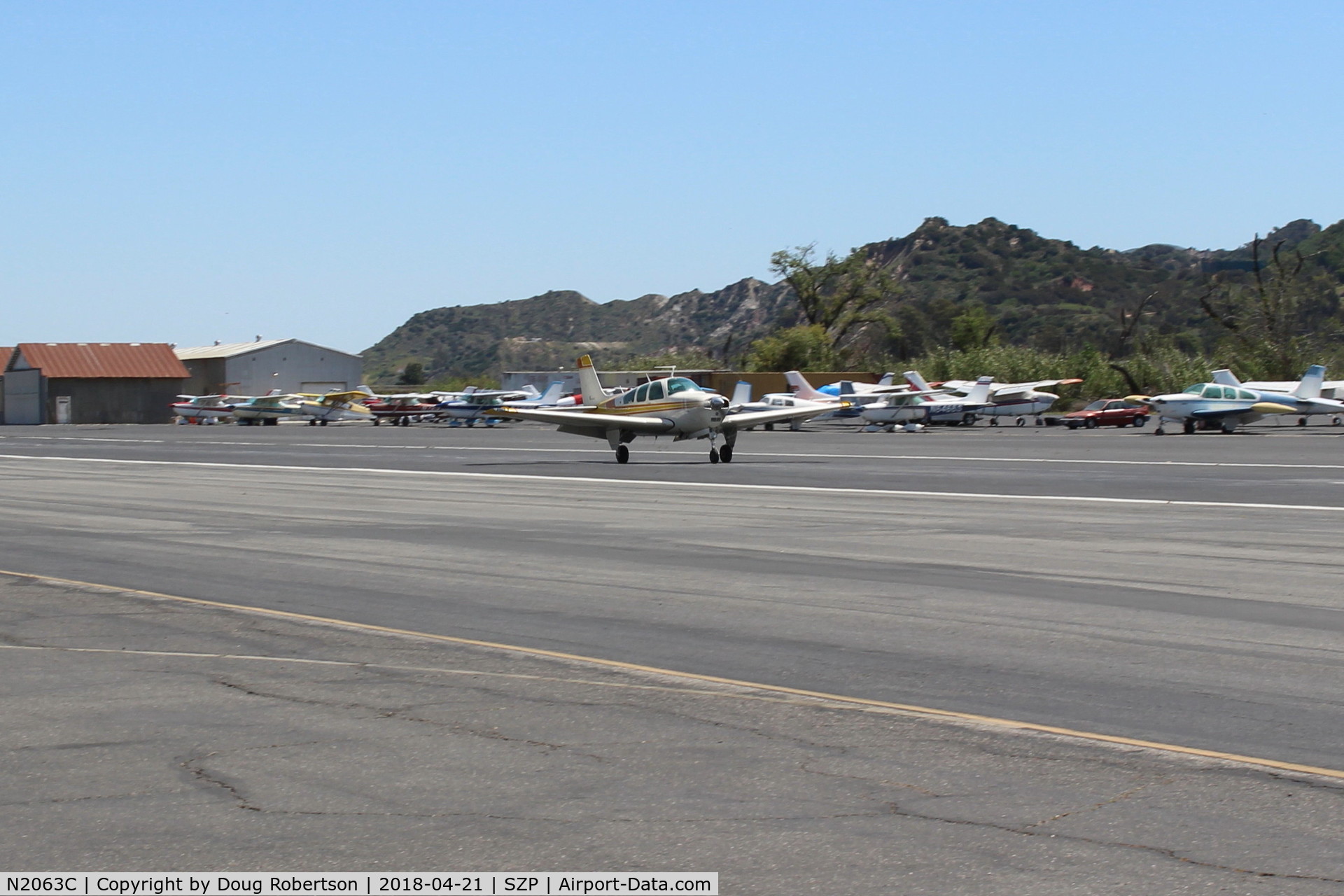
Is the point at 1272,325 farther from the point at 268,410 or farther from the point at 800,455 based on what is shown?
the point at 268,410

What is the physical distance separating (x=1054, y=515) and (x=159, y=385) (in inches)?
4036

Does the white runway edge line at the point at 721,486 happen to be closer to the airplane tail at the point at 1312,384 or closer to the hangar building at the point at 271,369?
the airplane tail at the point at 1312,384

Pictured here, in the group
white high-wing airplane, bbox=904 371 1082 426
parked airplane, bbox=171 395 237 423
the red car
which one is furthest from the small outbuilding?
the red car

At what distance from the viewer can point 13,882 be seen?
4.84 metres

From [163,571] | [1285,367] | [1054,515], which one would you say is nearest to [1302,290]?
[1285,367]

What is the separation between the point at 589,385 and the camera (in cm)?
4247

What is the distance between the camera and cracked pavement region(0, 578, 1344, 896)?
16.6 feet

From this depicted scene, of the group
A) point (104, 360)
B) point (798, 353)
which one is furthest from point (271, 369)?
point (798, 353)

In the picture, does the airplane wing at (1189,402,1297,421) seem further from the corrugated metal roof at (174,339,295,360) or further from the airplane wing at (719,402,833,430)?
the corrugated metal roof at (174,339,295,360)

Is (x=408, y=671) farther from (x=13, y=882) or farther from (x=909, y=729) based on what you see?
(x=13, y=882)

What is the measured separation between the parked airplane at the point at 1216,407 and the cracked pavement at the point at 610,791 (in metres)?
52.6

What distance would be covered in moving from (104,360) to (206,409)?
20.2 metres

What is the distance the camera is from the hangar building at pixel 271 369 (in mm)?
125625

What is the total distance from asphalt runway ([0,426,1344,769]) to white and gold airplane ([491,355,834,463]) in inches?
115
